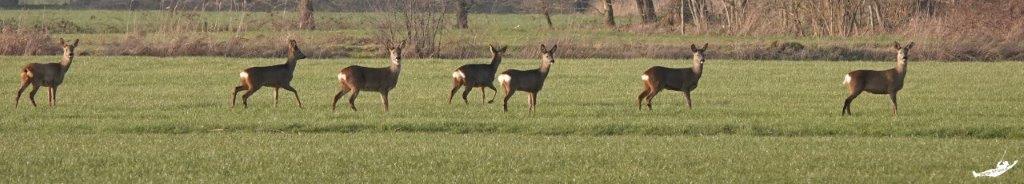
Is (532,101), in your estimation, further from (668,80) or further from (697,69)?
(697,69)

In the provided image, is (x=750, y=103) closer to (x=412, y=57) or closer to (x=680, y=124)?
(x=680, y=124)

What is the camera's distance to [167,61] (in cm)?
3256

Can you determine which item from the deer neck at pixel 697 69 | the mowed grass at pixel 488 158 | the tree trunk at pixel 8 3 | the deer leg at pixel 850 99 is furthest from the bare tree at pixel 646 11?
the mowed grass at pixel 488 158

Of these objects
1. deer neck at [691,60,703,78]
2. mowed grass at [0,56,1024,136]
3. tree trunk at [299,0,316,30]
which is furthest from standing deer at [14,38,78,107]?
tree trunk at [299,0,316,30]

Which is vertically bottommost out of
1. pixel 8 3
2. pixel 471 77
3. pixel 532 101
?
pixel 532 101

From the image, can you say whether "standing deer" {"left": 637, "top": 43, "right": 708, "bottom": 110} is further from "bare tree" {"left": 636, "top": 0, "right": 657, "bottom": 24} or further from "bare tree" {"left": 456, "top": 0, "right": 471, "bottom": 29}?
"bare tree" {"left": 636, "top": 0, "right": 657, "bottom": 24}

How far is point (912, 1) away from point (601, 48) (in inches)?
381

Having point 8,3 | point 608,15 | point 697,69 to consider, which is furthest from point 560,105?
point 8,3

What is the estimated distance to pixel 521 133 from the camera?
17531mm

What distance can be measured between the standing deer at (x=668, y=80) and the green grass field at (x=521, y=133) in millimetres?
343

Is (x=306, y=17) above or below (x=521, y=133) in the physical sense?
above

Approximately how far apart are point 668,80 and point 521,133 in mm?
3613

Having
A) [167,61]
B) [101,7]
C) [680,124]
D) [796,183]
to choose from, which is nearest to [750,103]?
[680,124]

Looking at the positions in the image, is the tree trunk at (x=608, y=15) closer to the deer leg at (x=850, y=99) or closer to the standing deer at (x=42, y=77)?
the standing deer at (x=42, y=77)
